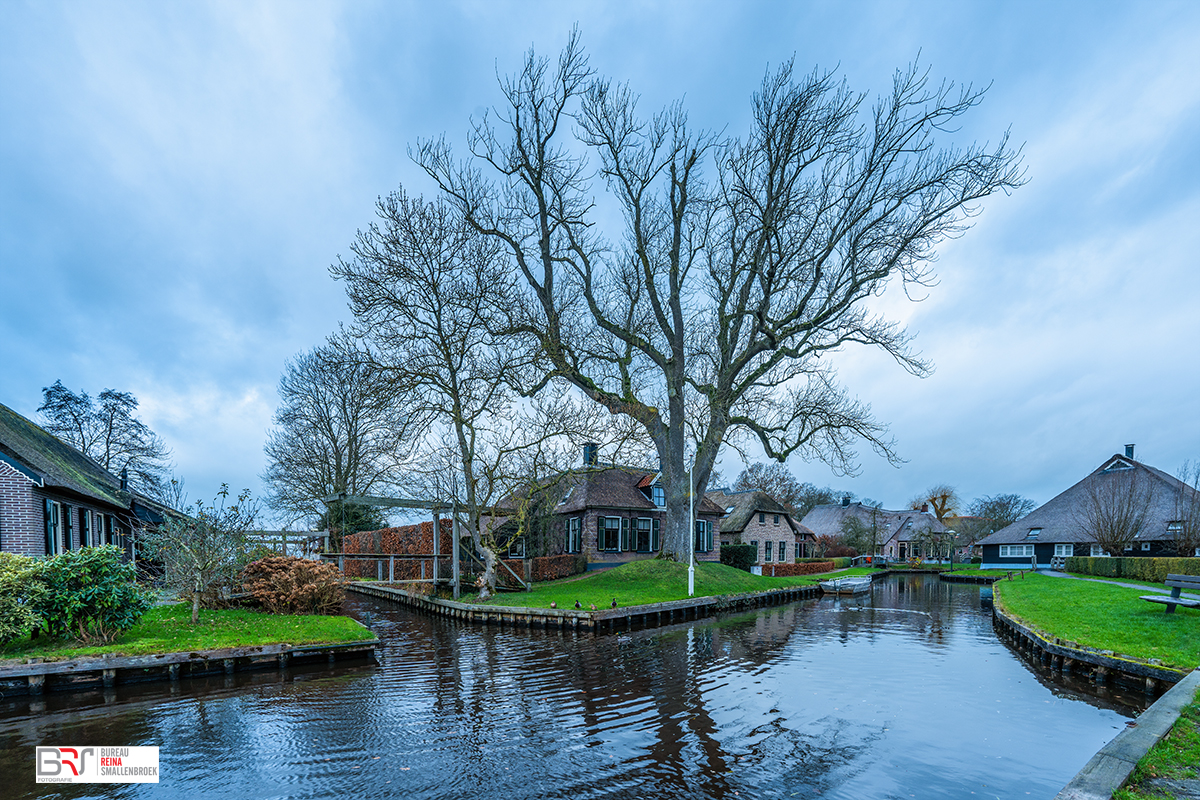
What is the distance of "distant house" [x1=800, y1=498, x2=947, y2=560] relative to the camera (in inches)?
2472

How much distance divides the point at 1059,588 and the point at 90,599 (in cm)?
3062

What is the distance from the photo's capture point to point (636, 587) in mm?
23000

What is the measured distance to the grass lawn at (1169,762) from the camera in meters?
4.61

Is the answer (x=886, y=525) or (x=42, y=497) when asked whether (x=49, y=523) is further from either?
(x=886, y=525)

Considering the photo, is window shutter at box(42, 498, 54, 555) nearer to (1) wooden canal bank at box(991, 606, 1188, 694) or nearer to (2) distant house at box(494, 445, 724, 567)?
(2) distant house at box(494, 445, 724, 567)

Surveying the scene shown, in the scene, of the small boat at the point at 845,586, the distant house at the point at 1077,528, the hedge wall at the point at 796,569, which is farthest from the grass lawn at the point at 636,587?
the distant house at the point at 1077,528

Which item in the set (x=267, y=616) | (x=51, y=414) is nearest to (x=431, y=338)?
(x=267, y=616)

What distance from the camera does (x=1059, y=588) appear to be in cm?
2384

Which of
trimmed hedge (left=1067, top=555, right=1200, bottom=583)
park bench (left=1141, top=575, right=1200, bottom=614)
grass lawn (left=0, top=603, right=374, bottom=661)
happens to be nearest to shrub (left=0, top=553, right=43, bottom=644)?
grass lawn (left=0, top=603, right=374, bottom=661)

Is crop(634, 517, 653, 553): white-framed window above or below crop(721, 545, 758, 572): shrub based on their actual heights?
above

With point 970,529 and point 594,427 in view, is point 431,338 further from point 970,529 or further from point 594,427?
point 970,529

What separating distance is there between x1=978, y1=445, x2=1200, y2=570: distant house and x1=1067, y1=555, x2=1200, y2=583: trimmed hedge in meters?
4.24

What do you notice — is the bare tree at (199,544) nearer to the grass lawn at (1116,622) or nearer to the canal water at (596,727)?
the canal water at (596,727)

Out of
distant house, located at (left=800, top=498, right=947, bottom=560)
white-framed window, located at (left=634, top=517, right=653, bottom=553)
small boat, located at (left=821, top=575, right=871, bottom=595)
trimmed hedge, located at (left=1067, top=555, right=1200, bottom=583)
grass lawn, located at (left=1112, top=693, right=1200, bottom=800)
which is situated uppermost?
grass lawn, located at (left=1112, top=693, right=1200, bottom=800)
